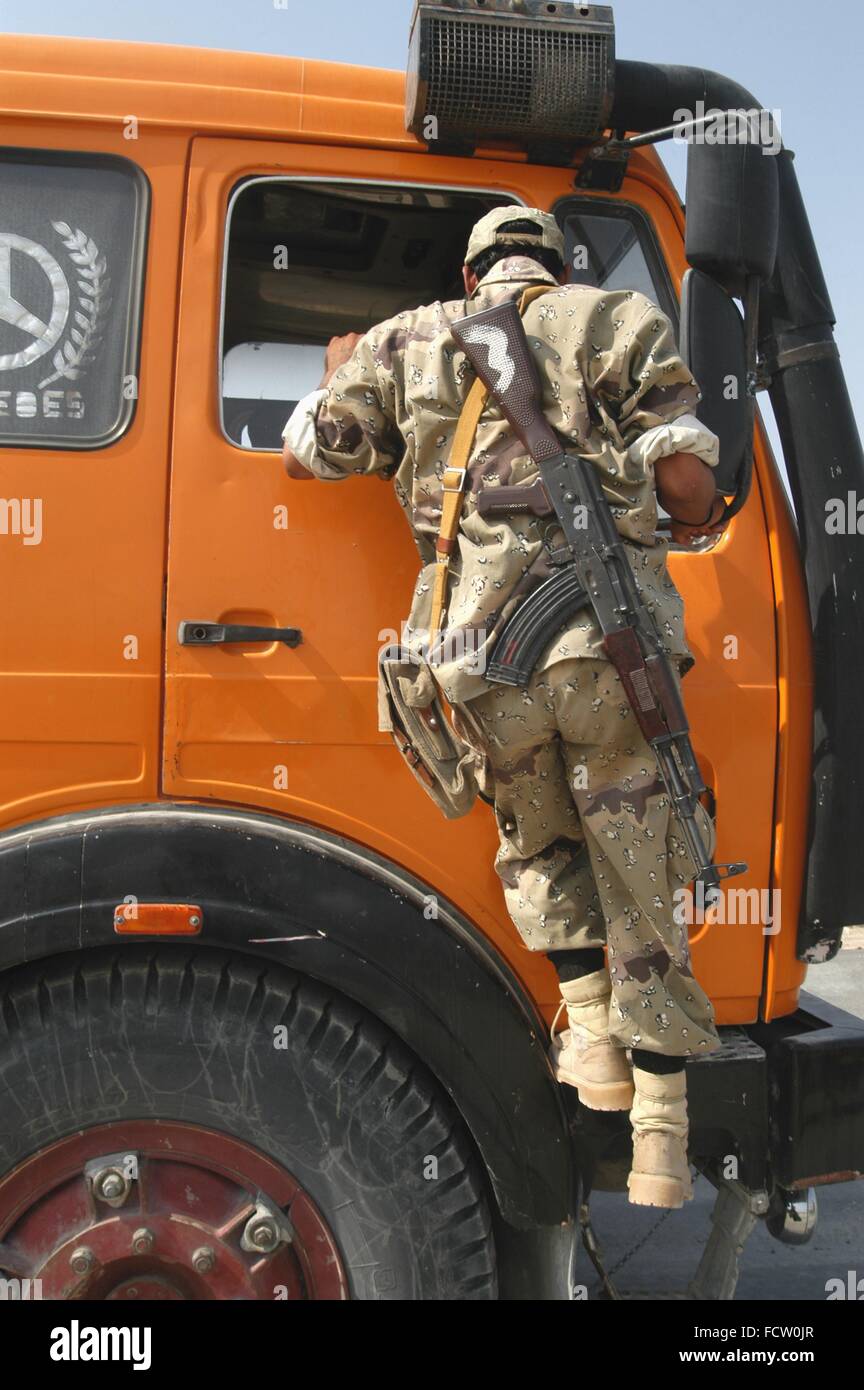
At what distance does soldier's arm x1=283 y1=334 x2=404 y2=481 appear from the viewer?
1.94m

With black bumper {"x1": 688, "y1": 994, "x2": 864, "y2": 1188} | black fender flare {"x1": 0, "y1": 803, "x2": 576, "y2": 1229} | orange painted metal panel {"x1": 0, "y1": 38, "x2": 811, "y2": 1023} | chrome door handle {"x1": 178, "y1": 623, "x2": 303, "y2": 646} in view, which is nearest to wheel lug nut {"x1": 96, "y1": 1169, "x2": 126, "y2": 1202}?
black fender flare {"x1": 0, "y1": 803, "x2": 576, "y2": 1229}

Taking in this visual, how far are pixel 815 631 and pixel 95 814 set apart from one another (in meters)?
1.40

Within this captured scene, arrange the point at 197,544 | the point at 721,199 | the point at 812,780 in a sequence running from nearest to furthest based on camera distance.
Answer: the point at 721,199 < the point at 197,544 < the point at 812,780

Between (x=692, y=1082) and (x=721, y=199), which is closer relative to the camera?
(x=721, y=199)

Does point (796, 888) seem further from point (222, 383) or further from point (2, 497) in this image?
point (2, 497)

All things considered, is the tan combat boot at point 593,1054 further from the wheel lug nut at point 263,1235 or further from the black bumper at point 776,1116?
the wheel lug nut at point 263,1235

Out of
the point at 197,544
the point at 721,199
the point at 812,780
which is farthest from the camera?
the point at 812,780

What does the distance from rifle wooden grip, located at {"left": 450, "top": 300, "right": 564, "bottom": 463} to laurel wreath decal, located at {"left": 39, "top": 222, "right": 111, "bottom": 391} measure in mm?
670

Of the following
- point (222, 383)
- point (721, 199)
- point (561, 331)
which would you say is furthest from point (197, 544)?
point (721, 199)

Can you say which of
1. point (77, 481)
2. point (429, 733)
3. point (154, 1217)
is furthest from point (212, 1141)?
point (77, 481)

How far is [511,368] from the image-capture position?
6.14 ft

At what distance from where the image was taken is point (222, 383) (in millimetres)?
2037

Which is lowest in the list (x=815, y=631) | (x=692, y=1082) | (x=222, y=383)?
(x=692, y=1082)

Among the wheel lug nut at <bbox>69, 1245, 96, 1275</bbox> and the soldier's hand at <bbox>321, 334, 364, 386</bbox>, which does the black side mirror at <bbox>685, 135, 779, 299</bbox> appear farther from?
the wheel lug nut at <bbox>69, 1245, 96, 1275</bbox>
